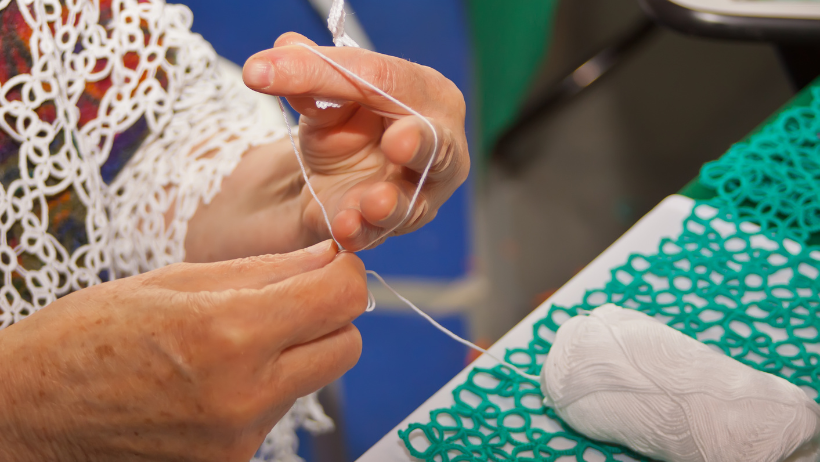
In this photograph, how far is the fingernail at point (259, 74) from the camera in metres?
0.34

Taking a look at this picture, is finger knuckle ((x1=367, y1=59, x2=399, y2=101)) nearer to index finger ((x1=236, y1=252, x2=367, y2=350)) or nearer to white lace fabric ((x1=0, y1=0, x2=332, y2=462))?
index finger ((x1=236, y1=252, x2=367, y2=350))

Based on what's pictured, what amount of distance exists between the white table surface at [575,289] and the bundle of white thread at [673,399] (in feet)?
0.21

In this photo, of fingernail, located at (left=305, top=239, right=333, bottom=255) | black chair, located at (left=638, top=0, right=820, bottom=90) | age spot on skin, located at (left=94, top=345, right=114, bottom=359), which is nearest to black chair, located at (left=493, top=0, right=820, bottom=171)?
black chair, located at (left=638, top=0, right=820, bottom=90)

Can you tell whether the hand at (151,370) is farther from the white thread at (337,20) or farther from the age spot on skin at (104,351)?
the white thread at (337,20)

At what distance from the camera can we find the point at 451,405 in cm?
45

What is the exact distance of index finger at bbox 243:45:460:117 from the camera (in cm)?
34

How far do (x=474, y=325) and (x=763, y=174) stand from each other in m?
0.79

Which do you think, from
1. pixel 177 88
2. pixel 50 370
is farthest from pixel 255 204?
pixel 50 370

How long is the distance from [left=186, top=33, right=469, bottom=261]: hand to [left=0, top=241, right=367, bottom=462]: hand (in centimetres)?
8

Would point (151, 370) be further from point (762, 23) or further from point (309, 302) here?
point (762, 23)

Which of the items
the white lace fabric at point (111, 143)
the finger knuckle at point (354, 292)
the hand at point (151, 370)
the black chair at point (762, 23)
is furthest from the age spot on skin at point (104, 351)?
the black chair at point (762, 23)

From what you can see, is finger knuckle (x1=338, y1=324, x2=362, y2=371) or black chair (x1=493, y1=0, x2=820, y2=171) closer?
finger knuckle (x1=338, y1=324, x2=362, y2=371)

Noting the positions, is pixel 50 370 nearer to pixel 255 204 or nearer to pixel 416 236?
pixel 255 204

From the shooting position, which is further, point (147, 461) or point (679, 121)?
point (679, 121)
